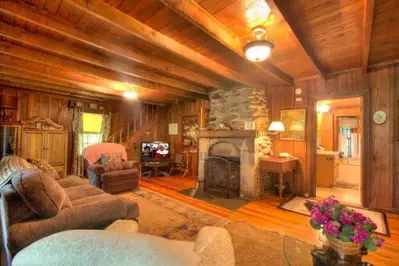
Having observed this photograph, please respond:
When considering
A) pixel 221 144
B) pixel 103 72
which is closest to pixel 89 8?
pixel 103 72

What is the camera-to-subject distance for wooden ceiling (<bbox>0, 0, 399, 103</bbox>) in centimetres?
183

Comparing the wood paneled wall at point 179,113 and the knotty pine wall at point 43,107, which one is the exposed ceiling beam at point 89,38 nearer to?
the wood paneled wall at point 179,113

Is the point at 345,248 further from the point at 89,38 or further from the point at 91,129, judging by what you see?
the point at 91,129

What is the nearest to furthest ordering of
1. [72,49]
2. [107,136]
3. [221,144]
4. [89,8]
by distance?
1. [89,8]
2. [72,49]
3. [221,144]
4. [107,136]

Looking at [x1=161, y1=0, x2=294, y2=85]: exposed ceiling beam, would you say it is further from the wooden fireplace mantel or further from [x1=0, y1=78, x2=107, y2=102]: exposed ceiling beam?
[x1=0, y1=78, x2=107, y2=102]: exposed ceiling beam

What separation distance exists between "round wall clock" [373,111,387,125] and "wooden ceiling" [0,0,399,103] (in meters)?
0.79

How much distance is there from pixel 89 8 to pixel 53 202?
5.47ft

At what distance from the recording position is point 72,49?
108 inches

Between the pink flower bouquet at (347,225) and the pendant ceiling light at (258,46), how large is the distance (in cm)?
161

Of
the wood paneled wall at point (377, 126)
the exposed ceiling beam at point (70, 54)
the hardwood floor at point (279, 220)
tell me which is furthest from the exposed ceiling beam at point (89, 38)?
the wood paneled wall at point (377, 126)

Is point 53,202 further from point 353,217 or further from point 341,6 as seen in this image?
point 341,6

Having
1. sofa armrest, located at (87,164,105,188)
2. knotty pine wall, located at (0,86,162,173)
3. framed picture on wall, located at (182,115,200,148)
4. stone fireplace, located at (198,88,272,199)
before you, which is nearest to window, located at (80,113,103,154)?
knotty pine wall, located at (0,86,162,173)

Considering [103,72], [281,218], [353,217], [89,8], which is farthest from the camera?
[103,72]

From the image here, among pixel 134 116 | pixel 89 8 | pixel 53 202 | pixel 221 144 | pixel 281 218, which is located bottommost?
pixel 281 218
